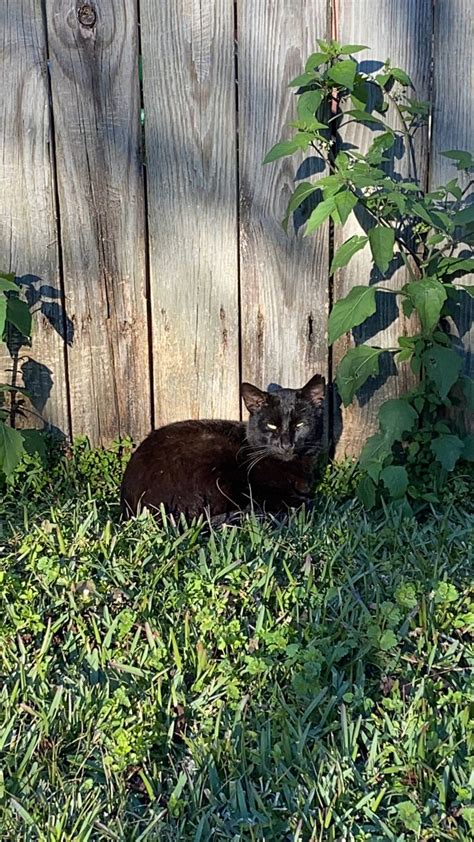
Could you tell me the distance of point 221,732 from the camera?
266cm

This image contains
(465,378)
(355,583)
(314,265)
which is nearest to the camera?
(355,583)

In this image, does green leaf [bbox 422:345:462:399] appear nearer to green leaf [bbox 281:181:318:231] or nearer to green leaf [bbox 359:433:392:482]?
green leaf [bbox 359:433:392:482]

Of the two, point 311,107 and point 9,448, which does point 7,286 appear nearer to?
point 9,448

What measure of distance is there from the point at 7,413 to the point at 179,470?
2.87 ft

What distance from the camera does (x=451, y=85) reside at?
Answer: 414 centimetres

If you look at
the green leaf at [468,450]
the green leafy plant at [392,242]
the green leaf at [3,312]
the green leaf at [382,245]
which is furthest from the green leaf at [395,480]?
the green leaf at [3,312]

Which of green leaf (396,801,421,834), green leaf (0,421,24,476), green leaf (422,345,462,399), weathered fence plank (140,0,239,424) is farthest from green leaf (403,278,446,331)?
green leaf (396,801,421,834)

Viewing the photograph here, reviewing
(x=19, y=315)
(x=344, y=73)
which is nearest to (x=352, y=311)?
(x=344, y=73)

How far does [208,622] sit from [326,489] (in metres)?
1.58

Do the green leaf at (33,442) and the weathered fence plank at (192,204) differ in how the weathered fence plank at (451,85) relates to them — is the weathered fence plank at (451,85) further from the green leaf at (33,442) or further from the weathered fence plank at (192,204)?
the green leaf at (33,442)

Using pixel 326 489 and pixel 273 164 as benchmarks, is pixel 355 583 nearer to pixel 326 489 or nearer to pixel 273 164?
pixel 326 489

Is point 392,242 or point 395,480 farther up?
point 392,242

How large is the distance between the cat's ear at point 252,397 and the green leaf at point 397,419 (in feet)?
1.81

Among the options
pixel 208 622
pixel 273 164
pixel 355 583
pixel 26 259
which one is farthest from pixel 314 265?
pixel 208 622
